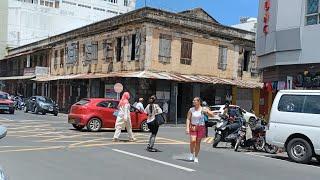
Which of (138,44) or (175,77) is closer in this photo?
(175,77)

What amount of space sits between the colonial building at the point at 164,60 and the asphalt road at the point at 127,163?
17054mm

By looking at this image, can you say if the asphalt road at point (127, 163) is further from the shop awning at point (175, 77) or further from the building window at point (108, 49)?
the building window at point (108, 49)

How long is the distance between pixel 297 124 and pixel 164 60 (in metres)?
21.3

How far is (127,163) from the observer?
11812 mm

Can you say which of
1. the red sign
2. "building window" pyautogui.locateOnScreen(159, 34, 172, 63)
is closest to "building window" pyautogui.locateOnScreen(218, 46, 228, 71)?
"building window" pyautogui.locateOnScreen(159, 34, 172, 63)

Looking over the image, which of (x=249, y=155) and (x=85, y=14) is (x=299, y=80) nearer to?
(x=249, y=155)

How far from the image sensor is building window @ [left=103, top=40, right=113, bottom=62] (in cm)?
3775

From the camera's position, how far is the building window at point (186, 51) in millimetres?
36188

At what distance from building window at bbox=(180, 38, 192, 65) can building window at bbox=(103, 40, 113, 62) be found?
552cm

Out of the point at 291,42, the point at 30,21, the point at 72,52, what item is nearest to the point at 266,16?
the point at 291,42

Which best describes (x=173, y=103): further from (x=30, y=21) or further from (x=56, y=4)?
(x=56, y=4)

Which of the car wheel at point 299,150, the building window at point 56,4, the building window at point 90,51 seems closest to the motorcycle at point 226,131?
the car wheel at point 299,150

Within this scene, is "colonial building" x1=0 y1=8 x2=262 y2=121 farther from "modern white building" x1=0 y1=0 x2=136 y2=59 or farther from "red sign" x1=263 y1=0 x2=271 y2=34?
"modern white building" x1=0 y1=0 x2=136 y2=59

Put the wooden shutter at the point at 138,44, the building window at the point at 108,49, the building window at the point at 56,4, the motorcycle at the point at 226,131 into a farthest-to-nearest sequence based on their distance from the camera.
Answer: the building window at the point at 56,4
the building window at the point at 108,49
the wooden shutter at the point at 138,44
the motorcycle at the point at 226,131
